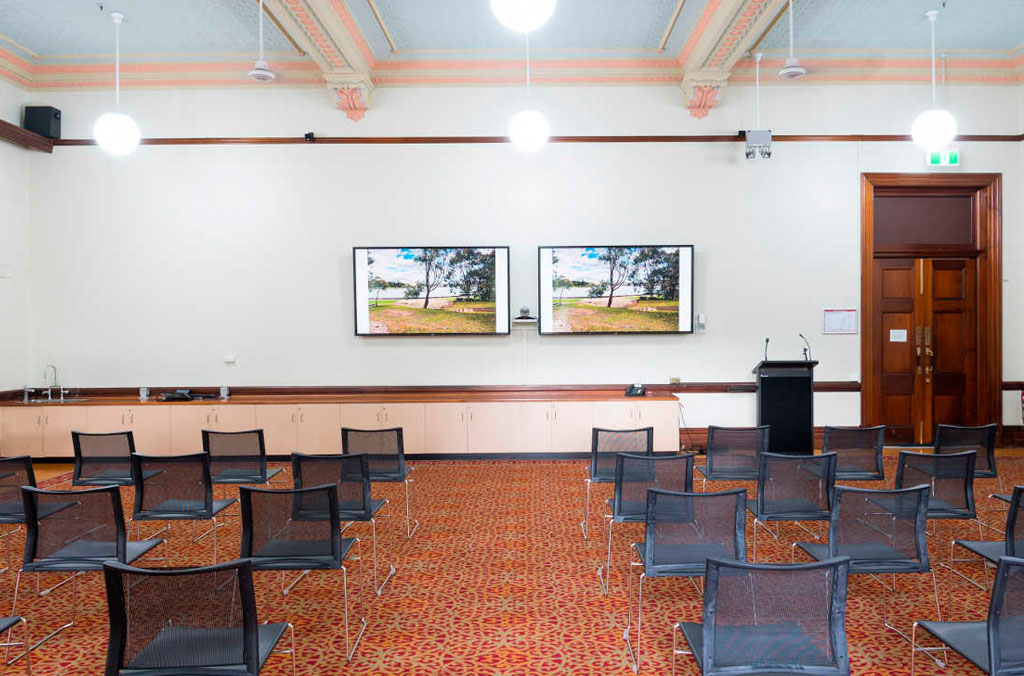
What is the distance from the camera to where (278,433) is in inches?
293

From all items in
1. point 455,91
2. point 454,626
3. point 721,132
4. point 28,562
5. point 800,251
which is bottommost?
point 454,626

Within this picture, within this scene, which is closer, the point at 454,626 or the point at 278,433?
the point at 454,626

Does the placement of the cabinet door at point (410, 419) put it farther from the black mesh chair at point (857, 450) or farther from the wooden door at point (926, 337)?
the wooden door at point (926, 337)

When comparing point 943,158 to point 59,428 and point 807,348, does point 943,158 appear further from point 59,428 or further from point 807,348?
point 59,428

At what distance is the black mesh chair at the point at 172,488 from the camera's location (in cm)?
394

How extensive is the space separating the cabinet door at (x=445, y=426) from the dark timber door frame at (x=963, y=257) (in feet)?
17.3

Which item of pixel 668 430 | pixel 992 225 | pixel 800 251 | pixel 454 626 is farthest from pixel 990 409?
pixel 454 626

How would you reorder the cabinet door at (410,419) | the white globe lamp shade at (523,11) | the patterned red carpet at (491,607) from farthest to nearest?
1. the cabinet door at (410,419)
2. the patterned red carpet at (491,607)
3. the white globe lamp shade at (523,11)

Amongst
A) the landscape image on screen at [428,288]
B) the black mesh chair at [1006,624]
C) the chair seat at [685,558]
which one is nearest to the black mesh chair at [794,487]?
the chair seat at [685,558]

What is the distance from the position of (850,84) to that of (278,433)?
338 inches

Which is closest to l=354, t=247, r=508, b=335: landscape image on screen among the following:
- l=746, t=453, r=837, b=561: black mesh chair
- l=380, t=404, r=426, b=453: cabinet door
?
l=380, t=404, r=426, b=453: cabinet door

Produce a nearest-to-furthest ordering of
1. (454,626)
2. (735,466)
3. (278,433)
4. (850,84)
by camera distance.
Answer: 1. (454,626)
2. (735,466)
3. (278,433)
4. (850,84)

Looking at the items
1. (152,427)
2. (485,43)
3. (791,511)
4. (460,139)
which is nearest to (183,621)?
(791,511)

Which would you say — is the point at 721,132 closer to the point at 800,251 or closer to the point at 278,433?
the point at 800,251
